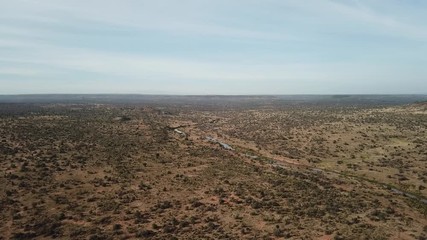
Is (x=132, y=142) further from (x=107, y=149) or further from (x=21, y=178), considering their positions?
(x=21, y=178)

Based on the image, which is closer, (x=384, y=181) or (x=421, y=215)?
(x=421, y=215)

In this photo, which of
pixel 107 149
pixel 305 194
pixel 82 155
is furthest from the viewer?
pixel 107 149

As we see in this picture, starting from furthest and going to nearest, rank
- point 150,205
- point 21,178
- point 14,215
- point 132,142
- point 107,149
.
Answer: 1. point 132,142
2. point 107,149
3. point 21,178
4. point 150,205
5. point 14,215

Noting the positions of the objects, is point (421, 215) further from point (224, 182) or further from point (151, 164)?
point (151, 164)

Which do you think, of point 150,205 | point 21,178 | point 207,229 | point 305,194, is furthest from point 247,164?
point 21,178

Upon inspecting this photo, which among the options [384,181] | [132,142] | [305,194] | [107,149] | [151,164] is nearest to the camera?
[305,194]

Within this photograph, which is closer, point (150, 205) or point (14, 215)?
point (14, 215)

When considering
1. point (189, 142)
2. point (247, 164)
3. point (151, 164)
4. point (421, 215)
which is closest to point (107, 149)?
point (151, 164)
